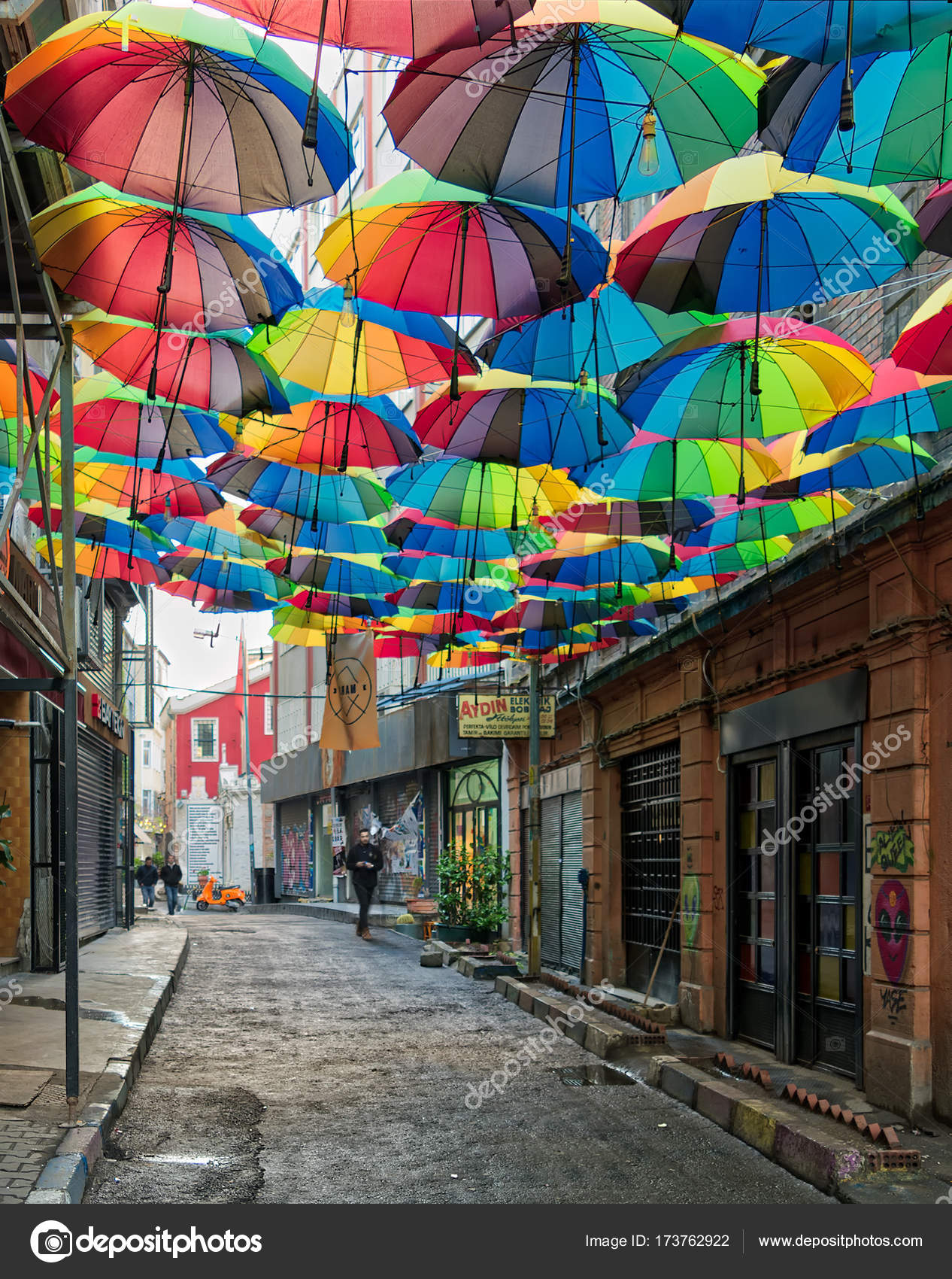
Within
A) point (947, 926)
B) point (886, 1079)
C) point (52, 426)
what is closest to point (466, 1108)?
point (886, 1079)

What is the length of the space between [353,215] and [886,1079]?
693 cm

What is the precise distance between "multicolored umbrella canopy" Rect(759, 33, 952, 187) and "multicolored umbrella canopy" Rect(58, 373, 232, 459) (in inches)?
225

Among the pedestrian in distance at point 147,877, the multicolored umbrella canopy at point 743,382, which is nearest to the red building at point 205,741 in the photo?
the pedestrian in distance at point 147,877

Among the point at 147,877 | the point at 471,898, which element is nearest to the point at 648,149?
the point at 471,898

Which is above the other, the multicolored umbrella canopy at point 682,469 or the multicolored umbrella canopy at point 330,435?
the multicolored umbrella canopy at point 330,435

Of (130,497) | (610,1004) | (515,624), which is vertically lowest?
(610,1004)

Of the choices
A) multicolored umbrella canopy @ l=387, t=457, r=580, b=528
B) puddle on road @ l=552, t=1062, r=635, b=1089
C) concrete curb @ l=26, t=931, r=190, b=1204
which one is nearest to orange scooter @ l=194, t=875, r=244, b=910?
concrete curb @ l=26, t=931, r=190, b=1204

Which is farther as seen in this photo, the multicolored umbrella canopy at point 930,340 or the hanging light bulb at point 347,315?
the hanging light bulb at point 347,315

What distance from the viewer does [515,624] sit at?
15.5 m

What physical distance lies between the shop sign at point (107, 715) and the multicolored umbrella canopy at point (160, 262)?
14.4 metres

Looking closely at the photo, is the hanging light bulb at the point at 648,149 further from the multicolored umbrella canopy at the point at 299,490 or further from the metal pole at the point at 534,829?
the metal pole at the point at 534,829

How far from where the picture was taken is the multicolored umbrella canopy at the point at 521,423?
31.7 ft

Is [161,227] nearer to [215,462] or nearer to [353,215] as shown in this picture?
[353,215]

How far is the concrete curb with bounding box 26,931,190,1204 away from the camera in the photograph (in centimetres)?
614
